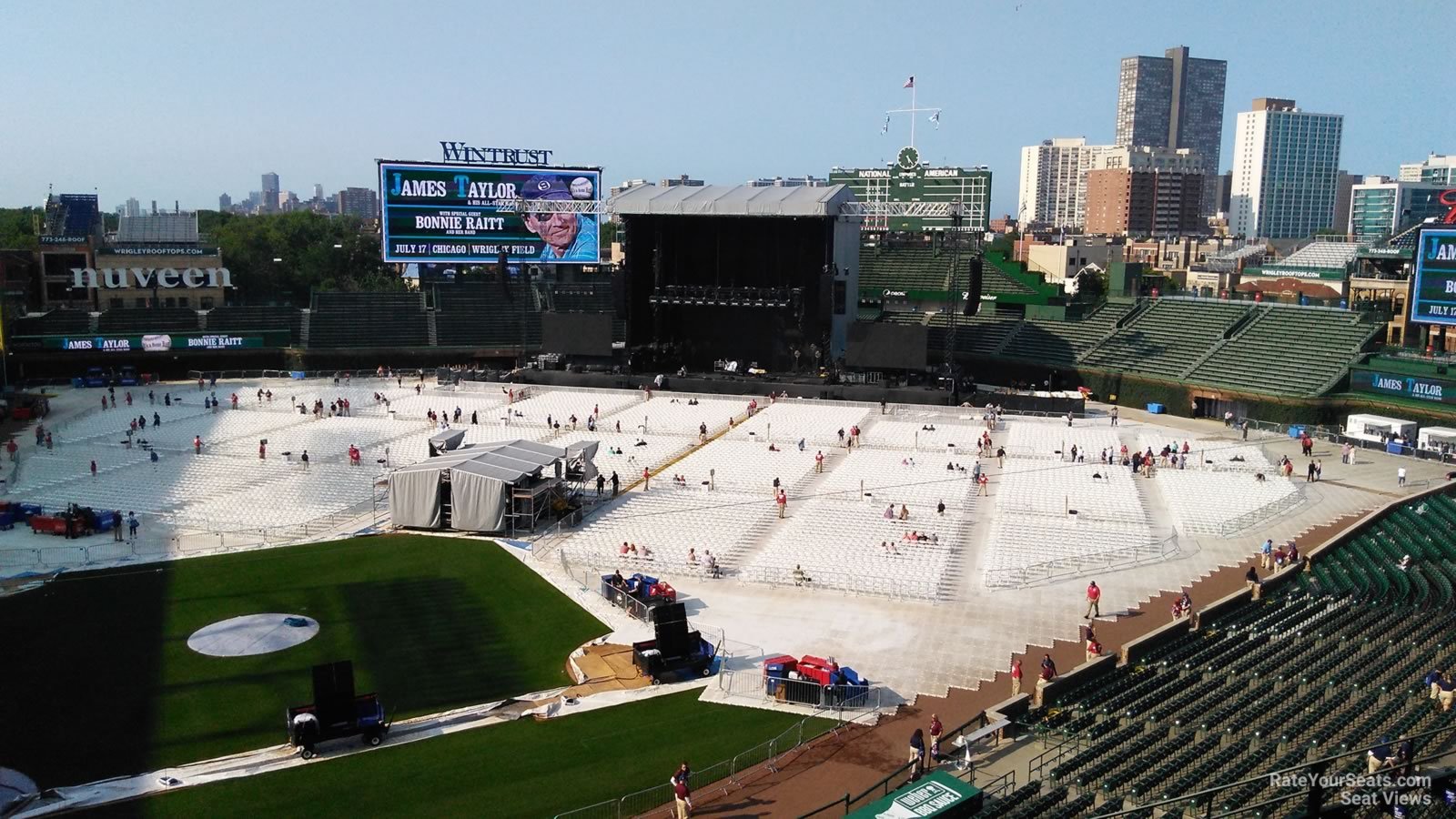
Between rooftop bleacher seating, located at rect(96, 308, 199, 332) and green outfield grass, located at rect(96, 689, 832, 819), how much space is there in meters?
60.1

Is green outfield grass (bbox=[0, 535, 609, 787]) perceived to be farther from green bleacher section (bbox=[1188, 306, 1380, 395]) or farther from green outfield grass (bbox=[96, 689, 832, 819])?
green bleacher section (bbox=[1188, 306, 1380, 395])

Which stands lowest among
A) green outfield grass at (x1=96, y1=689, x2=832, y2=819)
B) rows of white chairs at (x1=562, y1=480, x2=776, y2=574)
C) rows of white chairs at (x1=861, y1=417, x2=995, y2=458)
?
green outfield grass at (x1=96, y1=689, x2=832, y2=819)

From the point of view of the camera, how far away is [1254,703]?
2198 centimetres

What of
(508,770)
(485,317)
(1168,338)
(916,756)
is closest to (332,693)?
(508,770)

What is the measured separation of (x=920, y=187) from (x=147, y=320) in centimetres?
5262

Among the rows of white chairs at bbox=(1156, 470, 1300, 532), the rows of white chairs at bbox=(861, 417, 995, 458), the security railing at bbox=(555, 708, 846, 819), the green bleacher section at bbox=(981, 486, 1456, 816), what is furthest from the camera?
the rows of white chairs at bbox=(861, 417, 995, 458)

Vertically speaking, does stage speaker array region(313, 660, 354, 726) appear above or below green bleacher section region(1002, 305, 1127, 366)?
below

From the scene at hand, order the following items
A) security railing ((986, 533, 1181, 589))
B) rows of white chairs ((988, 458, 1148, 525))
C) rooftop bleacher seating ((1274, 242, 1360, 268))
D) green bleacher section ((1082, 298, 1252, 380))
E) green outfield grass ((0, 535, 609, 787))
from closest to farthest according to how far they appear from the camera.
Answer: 1. green outfield grass ((0, 535, 609, 787))
2. security railing ((986, 533, 1181, 589))
3. rows of white chairs ((988, 458, 1148, 525))
4. green bleacher section ((1082, 298, 1252, 380))
5. rooftop bleacher seating ((1274, 242, 1360, 268))

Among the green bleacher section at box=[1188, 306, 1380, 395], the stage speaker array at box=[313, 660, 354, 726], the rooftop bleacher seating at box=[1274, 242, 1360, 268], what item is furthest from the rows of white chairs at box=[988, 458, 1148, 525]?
the rooftop bleacher seating at box=[1274, 242, 1360, 268]

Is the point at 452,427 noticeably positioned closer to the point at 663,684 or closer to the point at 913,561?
the point at 913,561

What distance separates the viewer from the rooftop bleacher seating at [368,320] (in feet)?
248

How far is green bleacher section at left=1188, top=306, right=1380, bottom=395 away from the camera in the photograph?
5759cm

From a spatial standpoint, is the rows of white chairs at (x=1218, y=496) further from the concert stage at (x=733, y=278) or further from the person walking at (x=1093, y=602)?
the concert stage at (x=733, y=278)

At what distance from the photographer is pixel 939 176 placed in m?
73.9
